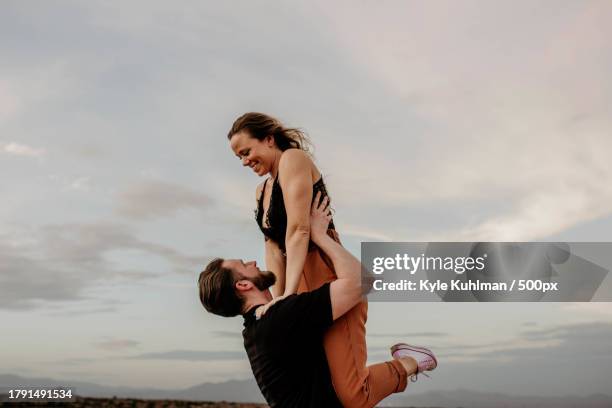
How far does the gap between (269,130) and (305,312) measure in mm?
1601

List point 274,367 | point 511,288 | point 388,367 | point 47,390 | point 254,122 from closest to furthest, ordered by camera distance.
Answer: point 274,367
point 388,367
point 254,122
point 511,288
point 47,390

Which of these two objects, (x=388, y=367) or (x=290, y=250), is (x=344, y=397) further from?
(x=290, y=250)

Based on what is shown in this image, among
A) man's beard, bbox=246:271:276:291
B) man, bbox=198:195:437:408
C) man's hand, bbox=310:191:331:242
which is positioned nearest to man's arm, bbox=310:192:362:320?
man, bbox=198:195:437:408

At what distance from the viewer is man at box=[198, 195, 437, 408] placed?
4145 mm

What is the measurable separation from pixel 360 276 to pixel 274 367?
77 centimetres

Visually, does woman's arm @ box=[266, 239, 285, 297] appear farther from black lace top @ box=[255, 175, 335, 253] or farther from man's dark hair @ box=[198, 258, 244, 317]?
man's dark hair @ box=[198, 258, 244, 317]

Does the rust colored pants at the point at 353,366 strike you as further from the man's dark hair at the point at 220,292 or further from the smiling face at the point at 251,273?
the man's dark hair at the point at 220,292

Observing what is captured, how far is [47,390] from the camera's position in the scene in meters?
8.95

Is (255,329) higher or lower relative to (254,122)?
lower

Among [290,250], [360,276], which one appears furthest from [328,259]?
[360,276]

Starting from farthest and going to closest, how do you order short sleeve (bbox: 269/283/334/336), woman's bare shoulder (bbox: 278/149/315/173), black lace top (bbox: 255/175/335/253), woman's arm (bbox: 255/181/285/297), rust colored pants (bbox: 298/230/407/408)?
1. woman's arm (bbox: 255/181/285/297)
2. black lace top (bbox: 255/175/335/253)
3. woman's bare shoulder (bbox: 278/149/315/173)
4. rust colored pants (bbox: 298/230/407/408)
5. short sleeve (bbox: 269/283/334/336)

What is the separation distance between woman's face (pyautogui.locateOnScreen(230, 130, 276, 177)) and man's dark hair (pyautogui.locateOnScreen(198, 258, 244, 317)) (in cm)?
96

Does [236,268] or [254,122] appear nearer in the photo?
[236,268]

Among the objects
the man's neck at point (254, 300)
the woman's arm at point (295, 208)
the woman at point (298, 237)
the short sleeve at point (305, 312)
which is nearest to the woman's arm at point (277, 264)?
the woman at point (298, 237)
